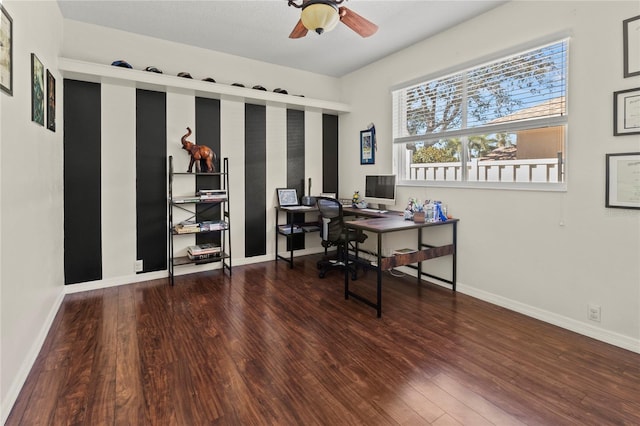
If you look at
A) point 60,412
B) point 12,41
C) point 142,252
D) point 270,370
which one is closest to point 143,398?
point 60,412

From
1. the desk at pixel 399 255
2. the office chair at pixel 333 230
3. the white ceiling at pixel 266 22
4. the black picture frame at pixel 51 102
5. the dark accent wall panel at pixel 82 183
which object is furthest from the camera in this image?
the office chair at pixel 333 230

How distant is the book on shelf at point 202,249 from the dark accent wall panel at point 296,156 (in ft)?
3.86

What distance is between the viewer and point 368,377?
208 cm

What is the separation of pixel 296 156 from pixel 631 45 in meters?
3.79

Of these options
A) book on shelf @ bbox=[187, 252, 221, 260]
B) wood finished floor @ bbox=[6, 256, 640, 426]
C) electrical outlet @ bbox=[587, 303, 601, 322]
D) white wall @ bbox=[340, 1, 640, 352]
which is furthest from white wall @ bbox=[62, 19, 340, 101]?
electrical outlet @ bbox=[587, 303, 601, 322]

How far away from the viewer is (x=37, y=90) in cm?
241

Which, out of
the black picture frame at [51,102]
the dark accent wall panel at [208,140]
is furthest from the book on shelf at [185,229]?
the black picture frame at [51,102]

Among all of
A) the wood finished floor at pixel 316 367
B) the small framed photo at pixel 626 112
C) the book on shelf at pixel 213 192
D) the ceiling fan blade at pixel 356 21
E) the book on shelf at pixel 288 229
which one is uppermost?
the ceiling fan blade at pixel 356 21

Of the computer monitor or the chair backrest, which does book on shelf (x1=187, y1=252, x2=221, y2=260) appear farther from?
the computer monitor

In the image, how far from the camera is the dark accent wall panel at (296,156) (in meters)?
5.05

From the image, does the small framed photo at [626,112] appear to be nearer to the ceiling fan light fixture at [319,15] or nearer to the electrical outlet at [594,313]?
the electrical outlet at [594,313]

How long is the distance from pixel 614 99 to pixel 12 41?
395cm

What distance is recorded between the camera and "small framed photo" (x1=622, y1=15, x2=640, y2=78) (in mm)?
2330

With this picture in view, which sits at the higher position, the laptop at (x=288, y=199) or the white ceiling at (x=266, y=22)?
the white ceiling at (x=266, y=22)
